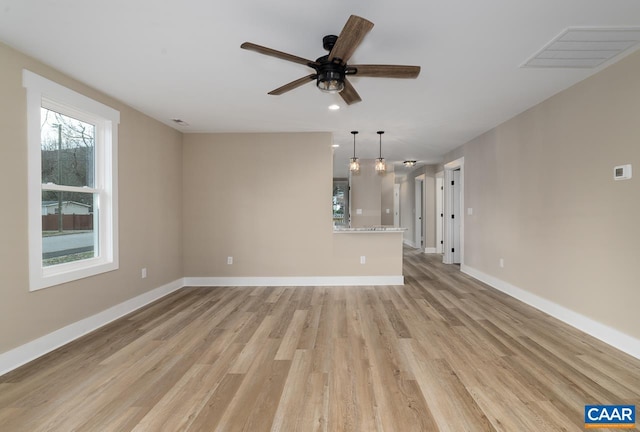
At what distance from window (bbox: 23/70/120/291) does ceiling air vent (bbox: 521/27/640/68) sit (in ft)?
14.0

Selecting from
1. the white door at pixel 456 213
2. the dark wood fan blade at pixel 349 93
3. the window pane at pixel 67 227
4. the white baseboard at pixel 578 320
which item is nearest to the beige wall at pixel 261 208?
the window pane at pixel 67 227

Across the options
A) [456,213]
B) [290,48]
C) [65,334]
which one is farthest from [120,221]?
[456,213]

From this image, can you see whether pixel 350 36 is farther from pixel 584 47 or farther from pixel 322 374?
pixel 322 374

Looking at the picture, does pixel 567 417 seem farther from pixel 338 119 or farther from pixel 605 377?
pixel 338 119

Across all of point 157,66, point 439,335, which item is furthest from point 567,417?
point 157,66

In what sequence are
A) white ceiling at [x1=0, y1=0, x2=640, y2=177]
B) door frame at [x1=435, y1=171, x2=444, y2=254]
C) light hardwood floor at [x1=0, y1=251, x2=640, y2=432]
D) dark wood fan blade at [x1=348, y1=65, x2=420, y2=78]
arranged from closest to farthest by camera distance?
A: light hardwood floor at [x1=0, y1=251, x2=640, y2=432], white ceiling at [x1=0, y1=0, x2=640, y2=177], dark wood fan blade at [x1=348, y1=65, x2=420, y2=78], door frame at [x1=435, y1=171, x2=444, y2=254]

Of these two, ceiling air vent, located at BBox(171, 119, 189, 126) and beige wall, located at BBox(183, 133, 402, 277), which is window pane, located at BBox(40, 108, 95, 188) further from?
beige wall, located at BBox(183, 133, 402, 277)

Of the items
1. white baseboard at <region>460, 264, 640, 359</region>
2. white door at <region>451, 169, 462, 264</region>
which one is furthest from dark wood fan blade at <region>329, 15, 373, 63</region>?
white door at <region>451, 169, 462, 264</region>

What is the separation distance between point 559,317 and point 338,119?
11.9 ft

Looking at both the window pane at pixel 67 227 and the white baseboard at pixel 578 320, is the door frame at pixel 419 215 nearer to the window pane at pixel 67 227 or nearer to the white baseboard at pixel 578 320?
the white baseboard at pixel 578 320

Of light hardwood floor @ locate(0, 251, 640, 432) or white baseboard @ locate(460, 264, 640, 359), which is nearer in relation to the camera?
light hardwood floor @ locate(0, 251, 640, 432)

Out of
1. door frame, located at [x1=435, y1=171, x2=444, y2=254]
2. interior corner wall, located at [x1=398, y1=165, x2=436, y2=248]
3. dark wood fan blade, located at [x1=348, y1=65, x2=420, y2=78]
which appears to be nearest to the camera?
dark wood fan blade, located at [x1=348, y1=65, x2=420, y2=78]

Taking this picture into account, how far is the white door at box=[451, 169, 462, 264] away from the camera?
23.6 feet

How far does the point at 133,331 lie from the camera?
322 centimetres
